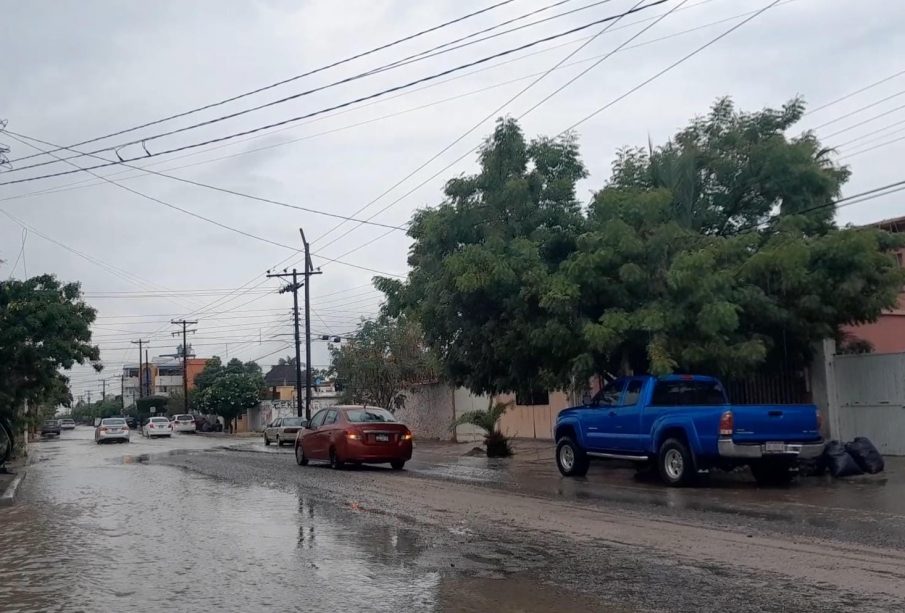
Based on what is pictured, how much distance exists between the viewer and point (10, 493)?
1686 cm

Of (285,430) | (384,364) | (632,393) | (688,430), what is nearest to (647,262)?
(632,393)

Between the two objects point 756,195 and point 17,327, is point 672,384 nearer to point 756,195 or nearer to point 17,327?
point 756,195

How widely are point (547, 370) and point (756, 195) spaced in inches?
226

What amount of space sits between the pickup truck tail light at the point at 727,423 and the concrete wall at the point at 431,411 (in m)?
21.0

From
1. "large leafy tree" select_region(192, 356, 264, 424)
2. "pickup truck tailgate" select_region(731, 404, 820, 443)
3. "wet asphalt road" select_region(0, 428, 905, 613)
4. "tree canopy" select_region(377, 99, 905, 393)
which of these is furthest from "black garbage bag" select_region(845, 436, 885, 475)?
"large leafy tree" select_region(192, 356, 264, 424)

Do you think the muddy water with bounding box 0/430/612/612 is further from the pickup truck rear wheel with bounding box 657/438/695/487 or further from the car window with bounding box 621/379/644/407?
the car window with bounding box 621/379/644/407

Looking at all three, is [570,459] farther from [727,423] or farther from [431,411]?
[431,411]

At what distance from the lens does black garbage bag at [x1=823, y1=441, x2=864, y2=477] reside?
1548cm

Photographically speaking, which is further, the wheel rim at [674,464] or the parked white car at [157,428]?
the parked white car at [157,428]

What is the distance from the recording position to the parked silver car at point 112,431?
46000mm

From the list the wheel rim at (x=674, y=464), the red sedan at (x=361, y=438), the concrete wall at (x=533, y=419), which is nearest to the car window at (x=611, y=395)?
the wheel rim at (x=674, y=464)

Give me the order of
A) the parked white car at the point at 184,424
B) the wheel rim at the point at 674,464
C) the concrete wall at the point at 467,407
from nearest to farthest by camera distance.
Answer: the wheel rim at the point at 674,464
the concrete wall at the point at 467,407
the parked white car at the point at 184,424

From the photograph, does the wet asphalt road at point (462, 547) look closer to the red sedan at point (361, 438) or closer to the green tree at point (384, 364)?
the red sedan at point (361, 438)

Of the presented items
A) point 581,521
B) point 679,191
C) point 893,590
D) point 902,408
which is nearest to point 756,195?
point 679,191
